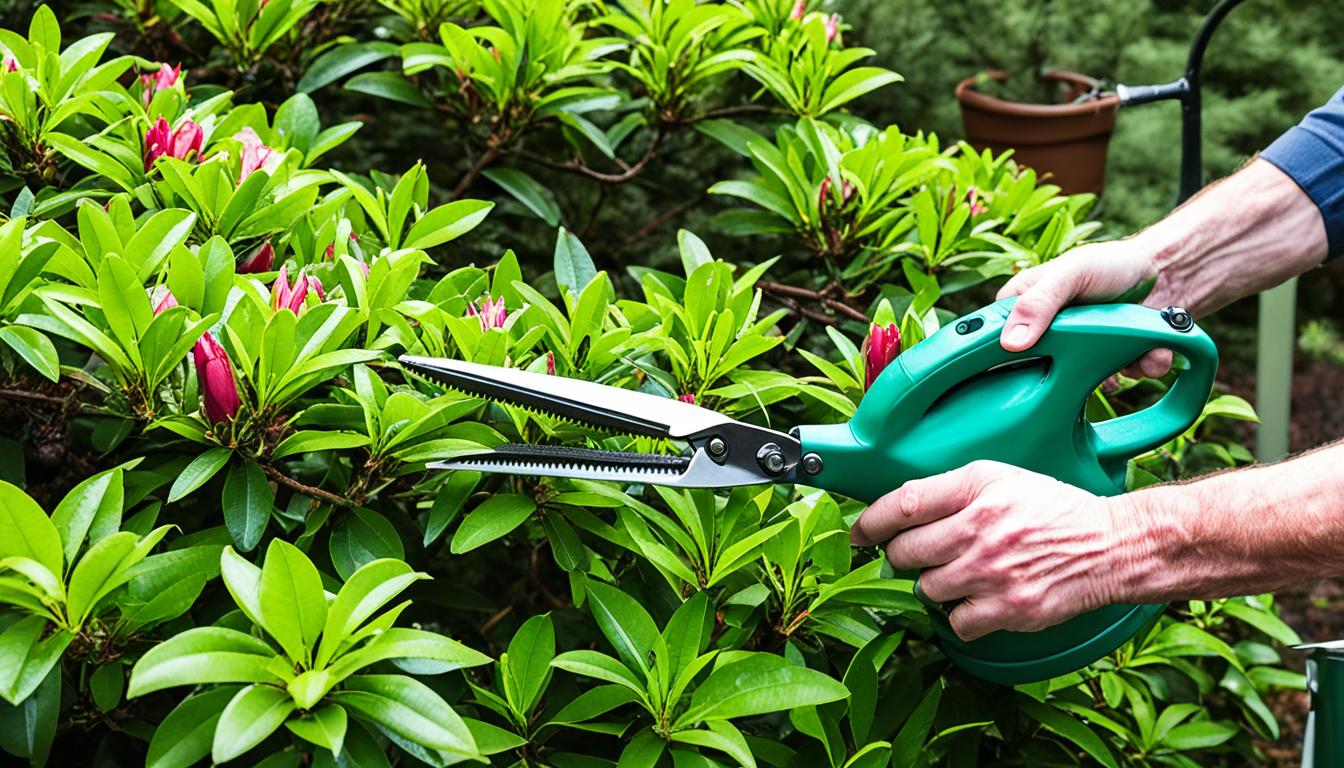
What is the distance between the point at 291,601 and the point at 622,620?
39 centimetres

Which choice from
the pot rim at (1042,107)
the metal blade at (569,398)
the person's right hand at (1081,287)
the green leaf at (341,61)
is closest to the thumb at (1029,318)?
Answer: the person's right hand at (1081,287)

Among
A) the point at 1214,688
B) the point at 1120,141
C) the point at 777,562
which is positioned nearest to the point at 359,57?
the point at 777,562

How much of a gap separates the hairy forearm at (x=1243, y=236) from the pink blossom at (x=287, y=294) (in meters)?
1.29

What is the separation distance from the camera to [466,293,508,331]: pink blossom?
1.51 m

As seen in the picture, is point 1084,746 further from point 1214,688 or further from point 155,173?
point 155,173

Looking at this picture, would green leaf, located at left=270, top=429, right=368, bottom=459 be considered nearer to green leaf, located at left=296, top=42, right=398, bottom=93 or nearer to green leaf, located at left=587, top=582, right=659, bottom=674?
green leaf, located at left=587, top=582, right=659, bottom=674

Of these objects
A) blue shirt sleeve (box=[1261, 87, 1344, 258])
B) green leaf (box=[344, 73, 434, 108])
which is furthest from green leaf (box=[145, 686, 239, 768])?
blue shirt sleeve (box=[1261, 87, 1344, 258])

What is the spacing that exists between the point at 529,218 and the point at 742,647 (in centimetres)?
135

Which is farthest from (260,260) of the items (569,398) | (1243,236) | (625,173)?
(1243,236)

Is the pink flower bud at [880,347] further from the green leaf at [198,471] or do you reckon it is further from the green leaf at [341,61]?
the green leaf at [341,61]

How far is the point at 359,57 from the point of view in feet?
7.13

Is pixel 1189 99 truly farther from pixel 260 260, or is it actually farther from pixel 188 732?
pixel 188 732

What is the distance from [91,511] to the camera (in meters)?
1.20

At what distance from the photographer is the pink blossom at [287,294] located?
143cm
